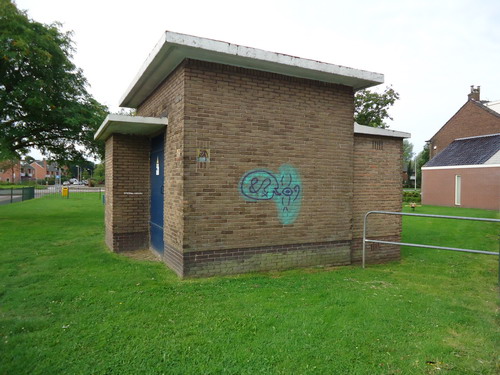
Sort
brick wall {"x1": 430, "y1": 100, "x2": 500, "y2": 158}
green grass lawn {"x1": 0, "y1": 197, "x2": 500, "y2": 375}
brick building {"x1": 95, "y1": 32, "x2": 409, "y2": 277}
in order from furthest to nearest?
brick wall {"x1": 430, "y1": 100, "x2": 500, "y2": 158} → brick building {"x1": 95, "y1": 32, "x2": 409, "y2": 277} → green grass lawn {"x1": 0, "y1": 197, "x2": 500, "y2": 375}

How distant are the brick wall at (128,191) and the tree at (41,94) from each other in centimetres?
554

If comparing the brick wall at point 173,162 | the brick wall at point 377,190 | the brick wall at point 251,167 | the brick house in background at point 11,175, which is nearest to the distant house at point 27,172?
the brick house in background at point 11,175

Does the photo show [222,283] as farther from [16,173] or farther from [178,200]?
[16,173]

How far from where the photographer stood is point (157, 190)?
23.2 feet

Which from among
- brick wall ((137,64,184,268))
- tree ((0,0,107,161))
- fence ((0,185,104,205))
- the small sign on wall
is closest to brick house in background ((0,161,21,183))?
fence ((0,185,104,205))

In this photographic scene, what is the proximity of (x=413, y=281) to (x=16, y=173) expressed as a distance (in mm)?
98262

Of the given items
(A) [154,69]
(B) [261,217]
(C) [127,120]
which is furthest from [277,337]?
(A) [154,69]

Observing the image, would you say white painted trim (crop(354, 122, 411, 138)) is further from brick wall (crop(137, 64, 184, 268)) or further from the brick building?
brick wall (crop(137, 64, 184, 268))

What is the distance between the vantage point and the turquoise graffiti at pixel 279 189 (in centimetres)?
576

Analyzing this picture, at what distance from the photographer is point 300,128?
617 centimetres

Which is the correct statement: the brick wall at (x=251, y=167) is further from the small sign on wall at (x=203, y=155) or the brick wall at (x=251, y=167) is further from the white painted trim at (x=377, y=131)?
the white painted trim at (x=377, y=131)

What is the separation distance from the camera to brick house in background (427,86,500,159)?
1058 inches

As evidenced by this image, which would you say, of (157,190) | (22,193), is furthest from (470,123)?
(22,193)

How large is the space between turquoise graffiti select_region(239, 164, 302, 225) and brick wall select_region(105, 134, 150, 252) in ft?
9.84
